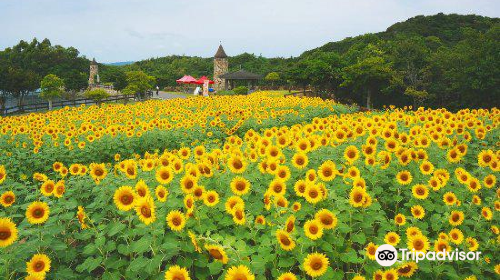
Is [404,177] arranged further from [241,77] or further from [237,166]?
[241,77]

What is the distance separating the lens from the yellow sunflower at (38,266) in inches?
96.2

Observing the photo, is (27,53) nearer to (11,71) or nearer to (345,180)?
(11,71)

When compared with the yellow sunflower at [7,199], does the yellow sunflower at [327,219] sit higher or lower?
lower

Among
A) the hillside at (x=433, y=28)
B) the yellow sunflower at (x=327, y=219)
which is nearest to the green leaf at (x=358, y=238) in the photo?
the yellow sunflower at (x=327, y=219)

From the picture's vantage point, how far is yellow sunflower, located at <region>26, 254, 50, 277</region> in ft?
8.02

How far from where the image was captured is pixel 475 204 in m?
3.76

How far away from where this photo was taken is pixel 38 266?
2.50 metres

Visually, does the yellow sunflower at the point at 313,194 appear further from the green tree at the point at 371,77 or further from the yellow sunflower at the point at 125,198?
the green tree at the point at 371,77

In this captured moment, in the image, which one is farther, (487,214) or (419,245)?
(487,214)

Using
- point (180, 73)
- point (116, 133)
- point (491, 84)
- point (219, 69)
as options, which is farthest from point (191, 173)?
point (180, 73)

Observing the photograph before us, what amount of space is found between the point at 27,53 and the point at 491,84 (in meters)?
61.0

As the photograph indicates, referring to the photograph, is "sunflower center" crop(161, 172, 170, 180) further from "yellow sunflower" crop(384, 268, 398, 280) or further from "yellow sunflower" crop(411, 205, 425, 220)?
"yellow sunflower" crop(411, 205, 425, 220)

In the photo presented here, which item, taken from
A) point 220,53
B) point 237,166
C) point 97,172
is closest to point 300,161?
point 237,166

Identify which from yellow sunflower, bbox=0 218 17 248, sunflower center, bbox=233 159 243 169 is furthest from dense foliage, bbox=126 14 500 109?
yellow sunflower, bbox=0 218 17 248
